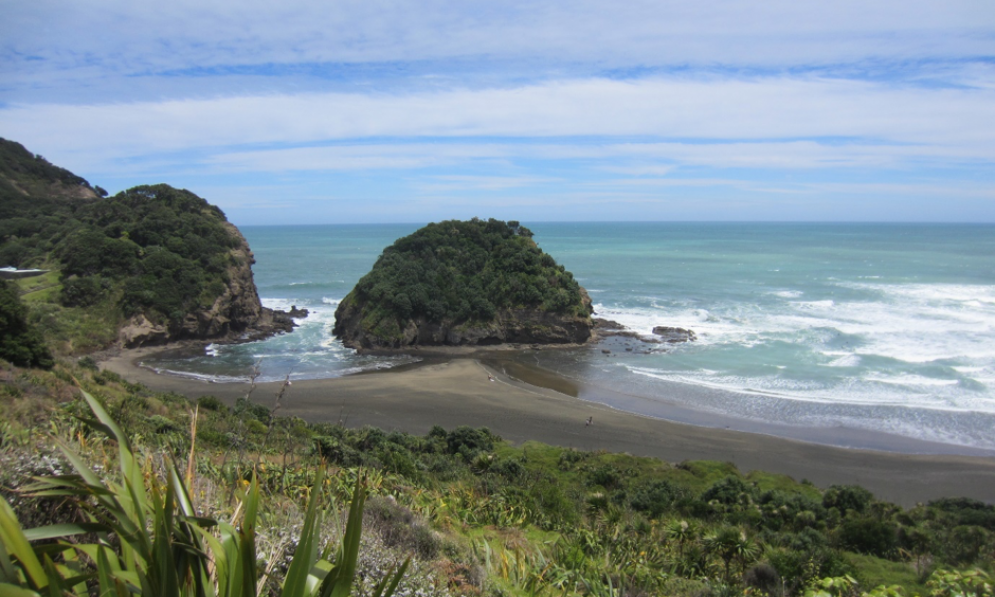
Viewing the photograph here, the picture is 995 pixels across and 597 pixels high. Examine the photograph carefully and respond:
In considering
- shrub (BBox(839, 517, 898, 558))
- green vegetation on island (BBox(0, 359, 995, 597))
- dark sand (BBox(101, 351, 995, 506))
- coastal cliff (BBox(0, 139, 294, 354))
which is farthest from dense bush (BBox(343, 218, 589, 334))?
shrub (BBox(839, 517, 898, 558))

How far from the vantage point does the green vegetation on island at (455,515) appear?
8.87 feet

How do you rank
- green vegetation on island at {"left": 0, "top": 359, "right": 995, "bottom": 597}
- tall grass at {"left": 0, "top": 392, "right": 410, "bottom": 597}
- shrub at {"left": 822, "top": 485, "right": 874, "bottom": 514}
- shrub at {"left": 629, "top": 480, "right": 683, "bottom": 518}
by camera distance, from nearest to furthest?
tall grass at {"left": 0, "top": 392, "right": 410, "bottom": 597} → green vegetation on island at {"left": 0, "top": 359, "right": 995, "bottom": 597} → shrub at {"left": 629, "top": 480, "right": 683, "bottom": 518} → shrub at {"left": 822, "top": 485, "right": 874, "bottom": 514}

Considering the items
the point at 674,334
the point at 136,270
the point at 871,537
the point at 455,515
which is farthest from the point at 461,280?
the point at 455,515

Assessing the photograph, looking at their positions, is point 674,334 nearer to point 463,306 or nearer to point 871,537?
point 463,306

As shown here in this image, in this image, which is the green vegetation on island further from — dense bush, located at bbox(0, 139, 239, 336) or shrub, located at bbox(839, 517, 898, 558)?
dense bush, located at bbox(0, 139, 239, 336)

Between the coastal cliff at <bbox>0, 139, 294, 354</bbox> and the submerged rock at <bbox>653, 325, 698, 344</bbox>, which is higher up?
the coastal cliff at <bbox>0, 139, 294, 354</bbox>

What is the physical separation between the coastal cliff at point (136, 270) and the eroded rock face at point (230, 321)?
0.07m

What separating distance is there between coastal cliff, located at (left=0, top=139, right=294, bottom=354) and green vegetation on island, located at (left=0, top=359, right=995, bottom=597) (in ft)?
60.7

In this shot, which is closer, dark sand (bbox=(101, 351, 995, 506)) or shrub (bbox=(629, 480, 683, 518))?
shrub (bbox=(629, 480, 683, 518))

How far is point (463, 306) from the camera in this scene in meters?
40.8

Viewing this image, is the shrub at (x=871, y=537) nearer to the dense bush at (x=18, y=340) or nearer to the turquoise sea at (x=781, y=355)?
the turquoise sea at (x=781, y=355)

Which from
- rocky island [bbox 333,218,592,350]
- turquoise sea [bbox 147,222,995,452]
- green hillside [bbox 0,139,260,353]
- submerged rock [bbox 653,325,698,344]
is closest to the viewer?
→ turquoise sea [bbox 147,222,995,452]

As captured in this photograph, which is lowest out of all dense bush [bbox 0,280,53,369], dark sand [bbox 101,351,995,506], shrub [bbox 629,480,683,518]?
Result: dark sand [bbox 101,351,995,506]

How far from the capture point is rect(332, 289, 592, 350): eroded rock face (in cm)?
4006
